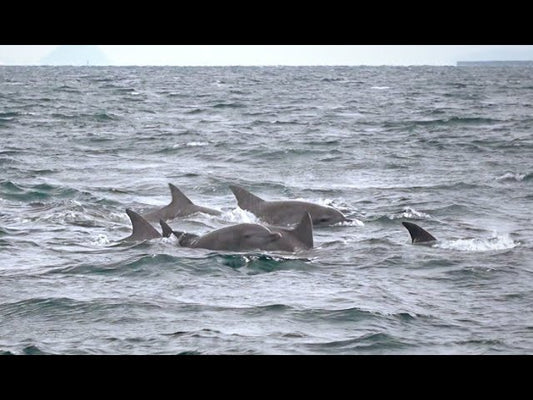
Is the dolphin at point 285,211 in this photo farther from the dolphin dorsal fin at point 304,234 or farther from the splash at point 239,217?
the dolphin dorsal fin at point 304,234

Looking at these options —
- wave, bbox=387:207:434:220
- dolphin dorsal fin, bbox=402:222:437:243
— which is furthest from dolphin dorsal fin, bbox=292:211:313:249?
wave, bbox=387:207:434:220

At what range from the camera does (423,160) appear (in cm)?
2672

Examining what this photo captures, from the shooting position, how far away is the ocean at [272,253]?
7.71 meters

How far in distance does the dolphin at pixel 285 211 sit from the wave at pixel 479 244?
7.05ft

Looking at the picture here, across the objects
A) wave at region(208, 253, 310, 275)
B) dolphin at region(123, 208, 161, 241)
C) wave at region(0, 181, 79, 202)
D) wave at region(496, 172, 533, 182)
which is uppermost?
dolphin at region(123, 208, 161, 241)

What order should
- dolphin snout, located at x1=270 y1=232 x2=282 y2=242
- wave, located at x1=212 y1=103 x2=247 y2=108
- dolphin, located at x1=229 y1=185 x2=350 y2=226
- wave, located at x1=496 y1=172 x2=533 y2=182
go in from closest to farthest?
dolphin snout, located at x1=270 y1=232 x2=282 y2=242
dolphin, located at x1=229 y1=185 x2=350 y2=226
wave, located at x1=496 y1=172 x2=533 y2=182
wave, located at x1=212 y1=103 x2=247 y2=108

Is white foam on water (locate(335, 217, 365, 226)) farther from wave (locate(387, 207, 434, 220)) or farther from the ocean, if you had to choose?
wave (locate(387, 207, 434, 220))

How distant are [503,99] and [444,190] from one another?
149 ft

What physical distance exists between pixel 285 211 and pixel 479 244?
322cm

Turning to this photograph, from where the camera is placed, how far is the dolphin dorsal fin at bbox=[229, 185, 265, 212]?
48.8ft

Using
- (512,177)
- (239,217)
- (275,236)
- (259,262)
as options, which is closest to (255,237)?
(275,236)

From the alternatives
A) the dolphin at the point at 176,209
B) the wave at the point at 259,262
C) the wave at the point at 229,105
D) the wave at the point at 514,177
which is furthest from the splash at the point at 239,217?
the wave at the point at 229,105

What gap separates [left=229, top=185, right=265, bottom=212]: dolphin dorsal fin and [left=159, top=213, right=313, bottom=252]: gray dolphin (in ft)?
8.55
